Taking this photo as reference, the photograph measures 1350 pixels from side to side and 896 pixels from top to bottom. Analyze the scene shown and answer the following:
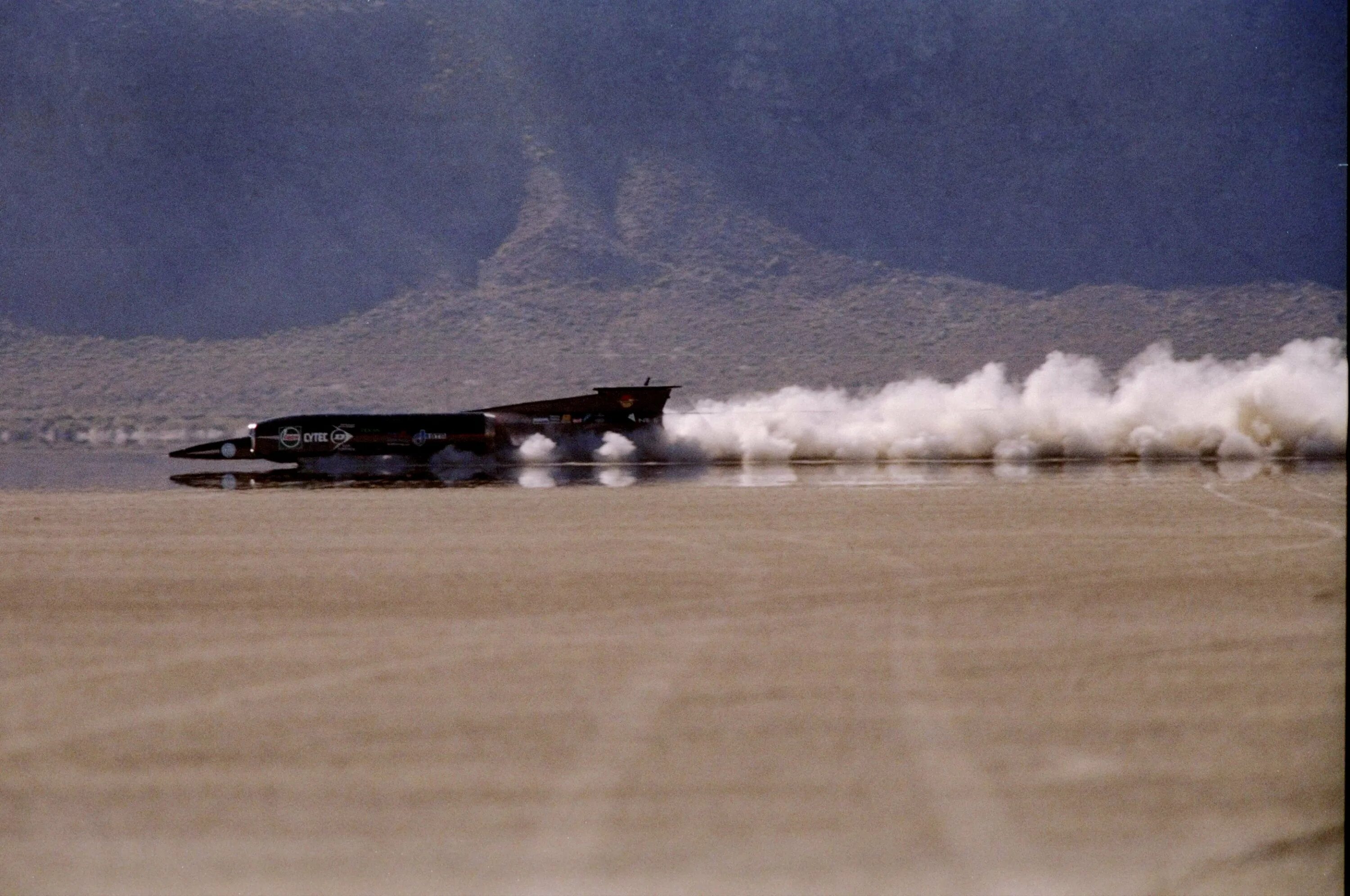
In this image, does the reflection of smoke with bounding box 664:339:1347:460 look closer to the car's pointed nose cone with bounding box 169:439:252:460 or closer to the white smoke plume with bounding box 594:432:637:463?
the white smoke plume with bounding box 594:432:637:463

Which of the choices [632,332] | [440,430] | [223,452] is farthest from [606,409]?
[632,332]

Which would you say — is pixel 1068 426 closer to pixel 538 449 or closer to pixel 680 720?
pixel 538 449

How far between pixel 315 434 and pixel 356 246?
7404 cm

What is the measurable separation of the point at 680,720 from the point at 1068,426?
40.0 meters

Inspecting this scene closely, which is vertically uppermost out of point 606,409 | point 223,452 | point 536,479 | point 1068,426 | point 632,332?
point 632,332

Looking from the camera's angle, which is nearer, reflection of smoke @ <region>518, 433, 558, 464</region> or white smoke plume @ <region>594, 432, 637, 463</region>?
reflection of smoke @ <region>518, 433, 558, 464</region>

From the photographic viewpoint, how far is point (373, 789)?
392 inches

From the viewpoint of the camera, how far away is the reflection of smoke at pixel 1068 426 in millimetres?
47125

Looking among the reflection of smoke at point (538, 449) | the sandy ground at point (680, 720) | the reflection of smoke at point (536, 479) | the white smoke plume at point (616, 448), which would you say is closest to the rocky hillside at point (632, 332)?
the reflection of smoke at point (538, 449)

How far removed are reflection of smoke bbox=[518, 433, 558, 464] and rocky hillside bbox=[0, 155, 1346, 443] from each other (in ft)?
167

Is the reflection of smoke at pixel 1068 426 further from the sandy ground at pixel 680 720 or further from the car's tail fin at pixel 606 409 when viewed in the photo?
the sandy ground at pixel 680 720

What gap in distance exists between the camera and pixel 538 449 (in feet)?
148

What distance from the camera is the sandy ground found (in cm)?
870

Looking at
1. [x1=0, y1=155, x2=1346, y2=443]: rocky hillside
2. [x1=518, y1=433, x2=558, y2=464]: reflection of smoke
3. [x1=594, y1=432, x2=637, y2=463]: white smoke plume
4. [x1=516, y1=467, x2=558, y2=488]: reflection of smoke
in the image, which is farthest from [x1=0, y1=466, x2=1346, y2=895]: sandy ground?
[x1=0, y1=155, x2=1346, y2=443]: rocky hillside
